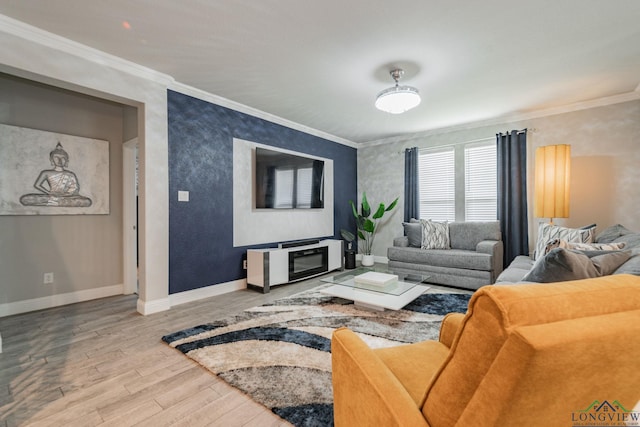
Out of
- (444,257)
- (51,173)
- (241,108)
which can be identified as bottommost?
(444,257)

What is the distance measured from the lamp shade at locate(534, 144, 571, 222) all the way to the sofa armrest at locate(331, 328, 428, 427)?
3.74 meters

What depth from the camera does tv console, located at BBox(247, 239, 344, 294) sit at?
12.1 feet

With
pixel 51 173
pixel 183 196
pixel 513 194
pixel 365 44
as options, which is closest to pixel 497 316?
pixel 365 44

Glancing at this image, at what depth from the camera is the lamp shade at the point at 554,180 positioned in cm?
346

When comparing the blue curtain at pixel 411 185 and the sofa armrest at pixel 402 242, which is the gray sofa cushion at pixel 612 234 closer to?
the sofa armrest at pixel 402 242

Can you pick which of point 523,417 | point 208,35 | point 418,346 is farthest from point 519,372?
point 208,35

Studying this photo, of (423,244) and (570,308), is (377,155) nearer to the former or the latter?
(423,244)

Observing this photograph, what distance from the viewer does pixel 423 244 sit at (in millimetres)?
4406

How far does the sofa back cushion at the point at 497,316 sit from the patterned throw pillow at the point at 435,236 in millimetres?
3780

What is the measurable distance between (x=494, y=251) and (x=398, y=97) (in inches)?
93.8

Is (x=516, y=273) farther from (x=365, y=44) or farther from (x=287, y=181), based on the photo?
(x=287, y=181)

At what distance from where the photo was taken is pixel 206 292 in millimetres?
3496

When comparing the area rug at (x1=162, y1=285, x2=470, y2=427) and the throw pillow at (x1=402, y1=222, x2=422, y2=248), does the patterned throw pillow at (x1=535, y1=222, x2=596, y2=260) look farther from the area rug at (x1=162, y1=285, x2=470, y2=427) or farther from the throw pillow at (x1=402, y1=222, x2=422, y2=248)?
the throw pillow at (x1=402, y1=222, x2=422, y2=248)

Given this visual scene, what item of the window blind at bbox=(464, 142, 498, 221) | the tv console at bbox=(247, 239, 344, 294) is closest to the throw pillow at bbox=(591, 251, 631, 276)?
the window blind at bbox=(464, 142, 498, 221)
